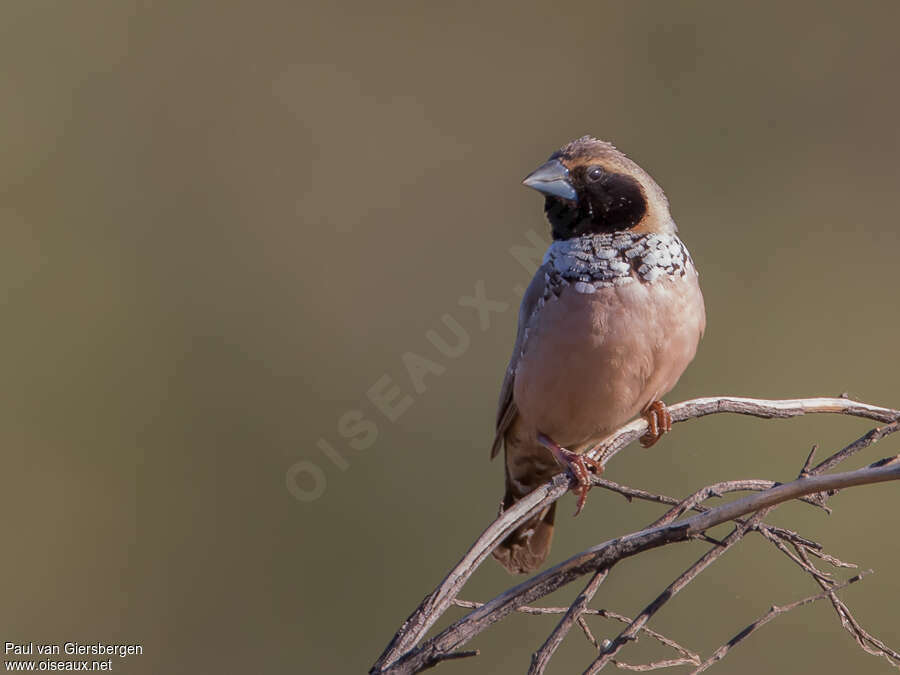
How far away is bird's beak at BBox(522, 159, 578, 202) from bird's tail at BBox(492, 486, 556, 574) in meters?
1.42

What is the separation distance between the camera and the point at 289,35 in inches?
408

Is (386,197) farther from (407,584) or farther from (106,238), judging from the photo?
(407,584)

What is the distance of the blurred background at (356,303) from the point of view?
Result: 654 centimetres

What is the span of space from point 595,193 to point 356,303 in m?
4.39

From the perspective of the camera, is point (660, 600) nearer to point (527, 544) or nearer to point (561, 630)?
point (561, 630)

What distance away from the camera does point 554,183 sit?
404 cm

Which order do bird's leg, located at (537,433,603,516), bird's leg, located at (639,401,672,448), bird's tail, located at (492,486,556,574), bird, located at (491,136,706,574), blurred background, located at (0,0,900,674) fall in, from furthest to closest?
blurred background, located at (0,0,900,674), bird's tail, located at (492,486,556,574), bird's leg, located at (639,401,672,448), bird, located at (491,136,706,574), bird's leg, located at (537,433,603,516)

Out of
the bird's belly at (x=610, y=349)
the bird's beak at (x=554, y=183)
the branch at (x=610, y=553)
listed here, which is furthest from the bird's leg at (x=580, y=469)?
the branch at (x=610, y=553)

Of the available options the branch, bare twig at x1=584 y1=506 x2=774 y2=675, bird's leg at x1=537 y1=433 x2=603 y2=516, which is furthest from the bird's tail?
the branch

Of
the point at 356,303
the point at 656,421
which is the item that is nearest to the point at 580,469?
the point at 656,421

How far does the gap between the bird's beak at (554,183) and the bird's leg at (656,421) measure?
32.9 inches

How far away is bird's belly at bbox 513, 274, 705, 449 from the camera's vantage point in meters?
3.83

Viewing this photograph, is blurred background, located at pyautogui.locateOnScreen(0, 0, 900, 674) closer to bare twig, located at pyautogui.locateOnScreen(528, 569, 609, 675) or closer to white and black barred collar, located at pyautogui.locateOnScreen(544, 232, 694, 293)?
white and black barred collar, located at pyautogui.locateOnScreen(544, 232, 694, 293)

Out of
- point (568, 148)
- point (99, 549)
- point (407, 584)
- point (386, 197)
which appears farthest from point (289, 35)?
point (568, 148)
